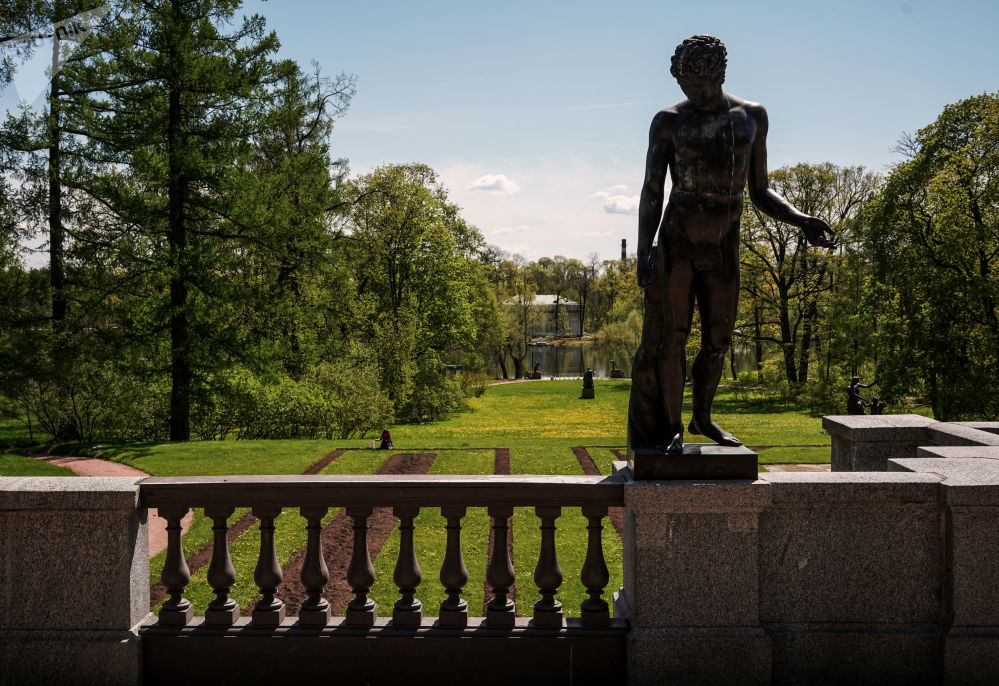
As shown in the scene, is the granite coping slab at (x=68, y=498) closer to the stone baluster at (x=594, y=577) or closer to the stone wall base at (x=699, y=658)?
the stone baluster at (x=594, y=577)

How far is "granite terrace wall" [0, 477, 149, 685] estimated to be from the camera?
13.1 ft

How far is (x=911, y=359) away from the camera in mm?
22656

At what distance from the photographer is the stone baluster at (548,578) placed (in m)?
4.12

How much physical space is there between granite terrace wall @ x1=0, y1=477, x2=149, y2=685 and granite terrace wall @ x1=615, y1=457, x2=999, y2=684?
8.93 feet

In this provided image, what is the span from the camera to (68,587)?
4031 millimetres

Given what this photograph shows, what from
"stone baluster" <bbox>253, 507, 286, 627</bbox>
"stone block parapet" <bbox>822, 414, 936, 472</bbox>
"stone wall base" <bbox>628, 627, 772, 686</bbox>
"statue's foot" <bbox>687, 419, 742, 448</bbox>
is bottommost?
"stone wall base" <bbox>628, 627, 772, 686</bbox>

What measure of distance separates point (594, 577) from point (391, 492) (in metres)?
1.22

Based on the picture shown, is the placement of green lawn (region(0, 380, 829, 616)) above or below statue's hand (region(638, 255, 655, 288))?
below

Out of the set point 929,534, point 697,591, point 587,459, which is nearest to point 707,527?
point 697,591

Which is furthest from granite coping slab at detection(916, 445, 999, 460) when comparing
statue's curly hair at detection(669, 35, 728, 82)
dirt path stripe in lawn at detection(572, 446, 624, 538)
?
dirt path stripe in lawn at detection(572, 446, 624, 538)

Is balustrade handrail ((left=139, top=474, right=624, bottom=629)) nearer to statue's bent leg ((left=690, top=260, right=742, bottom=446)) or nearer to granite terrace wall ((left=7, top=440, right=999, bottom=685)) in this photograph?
granite terrace wall ((left=7, top=440, right=999, bottom=685))

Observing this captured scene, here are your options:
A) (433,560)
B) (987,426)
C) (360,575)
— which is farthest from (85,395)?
(987,426)

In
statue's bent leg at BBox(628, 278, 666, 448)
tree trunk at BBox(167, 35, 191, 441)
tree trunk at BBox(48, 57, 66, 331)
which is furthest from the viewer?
tree trunk at BBox(48, 57, 66, 331)

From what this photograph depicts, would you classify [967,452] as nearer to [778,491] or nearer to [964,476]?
[964,476]
